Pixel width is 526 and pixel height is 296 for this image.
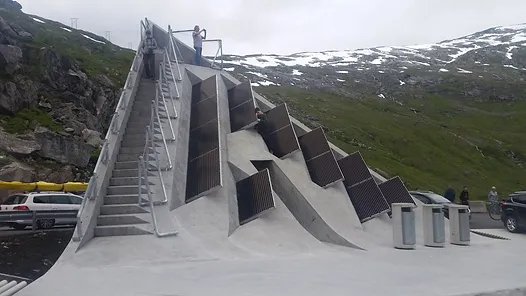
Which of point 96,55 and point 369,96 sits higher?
point 96,55

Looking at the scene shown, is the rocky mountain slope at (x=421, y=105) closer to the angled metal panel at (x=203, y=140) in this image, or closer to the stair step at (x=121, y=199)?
the angled metal panel at (x=203, y=140)

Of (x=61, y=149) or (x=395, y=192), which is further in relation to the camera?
(x=61, y=149)

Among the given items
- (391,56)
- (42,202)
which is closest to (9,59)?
(42,202)

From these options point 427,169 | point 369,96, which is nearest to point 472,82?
point 369,96

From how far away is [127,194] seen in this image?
11922 mm

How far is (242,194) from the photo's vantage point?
1285cm

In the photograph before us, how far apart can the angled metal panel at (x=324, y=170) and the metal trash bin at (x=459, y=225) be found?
3.04 metres

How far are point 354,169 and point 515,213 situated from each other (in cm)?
841

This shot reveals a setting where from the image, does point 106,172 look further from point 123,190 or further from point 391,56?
point 391,56

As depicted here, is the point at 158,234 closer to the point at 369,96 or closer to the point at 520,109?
the point at 369,96

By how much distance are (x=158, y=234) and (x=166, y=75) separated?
820 centimetres

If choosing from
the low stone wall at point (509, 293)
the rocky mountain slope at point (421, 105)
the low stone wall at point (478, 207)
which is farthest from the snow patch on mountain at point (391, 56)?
the low stone wall at point (509, 293)

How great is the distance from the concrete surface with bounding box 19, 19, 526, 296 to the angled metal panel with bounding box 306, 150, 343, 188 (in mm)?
302

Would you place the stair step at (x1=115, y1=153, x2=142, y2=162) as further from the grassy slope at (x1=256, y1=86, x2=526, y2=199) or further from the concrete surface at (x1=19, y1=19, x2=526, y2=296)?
the grassy slope at (x1=256, y1=86, x2=526, y2=199)
